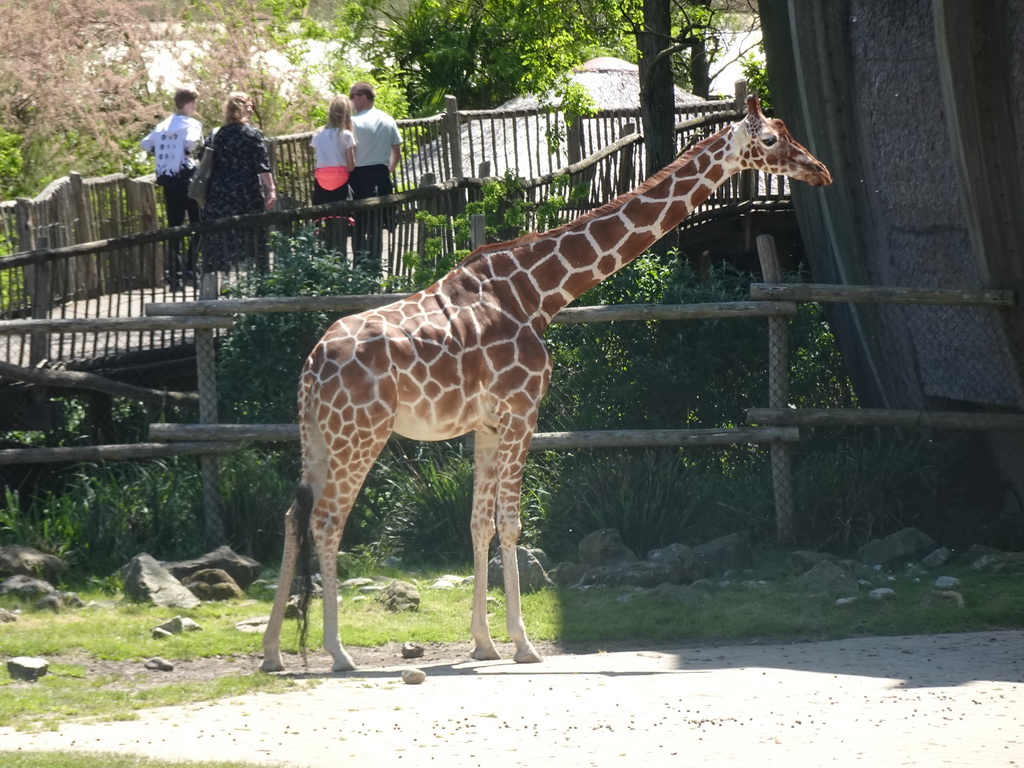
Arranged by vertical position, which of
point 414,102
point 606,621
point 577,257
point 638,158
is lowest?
point 606,621

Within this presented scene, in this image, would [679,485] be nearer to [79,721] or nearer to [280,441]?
[280,441]

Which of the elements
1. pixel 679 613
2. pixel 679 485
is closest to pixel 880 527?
pixel 679 485

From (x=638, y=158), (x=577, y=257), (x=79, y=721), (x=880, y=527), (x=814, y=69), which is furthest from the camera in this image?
(x=638, y=158)

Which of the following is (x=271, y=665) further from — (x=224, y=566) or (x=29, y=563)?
(x=29, y=563)

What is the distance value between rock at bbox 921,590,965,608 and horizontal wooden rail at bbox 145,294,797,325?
8.14 feet

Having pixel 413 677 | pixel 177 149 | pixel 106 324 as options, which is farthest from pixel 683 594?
pixel 177 149

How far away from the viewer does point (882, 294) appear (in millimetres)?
10086

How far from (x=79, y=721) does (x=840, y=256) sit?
760cm

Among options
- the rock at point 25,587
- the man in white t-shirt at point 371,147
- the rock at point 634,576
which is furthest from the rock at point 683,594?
the man in white t-shirt at point 371,147

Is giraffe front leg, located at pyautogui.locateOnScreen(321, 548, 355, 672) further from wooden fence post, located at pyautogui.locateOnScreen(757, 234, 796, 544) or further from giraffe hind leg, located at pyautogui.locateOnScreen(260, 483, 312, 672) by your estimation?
wooden fence post, located at pyautogui.locateOnScreen(757, 234, 796, 544)

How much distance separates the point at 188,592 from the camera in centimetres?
906

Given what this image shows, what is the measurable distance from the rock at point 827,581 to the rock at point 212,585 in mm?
3621

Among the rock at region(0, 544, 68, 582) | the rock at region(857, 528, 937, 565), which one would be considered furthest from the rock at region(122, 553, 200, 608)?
the rock at region(857, 528, 937, 565)

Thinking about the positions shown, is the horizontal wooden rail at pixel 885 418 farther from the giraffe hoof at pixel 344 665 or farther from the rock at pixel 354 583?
the giraffe hoof at pixel 344 665
